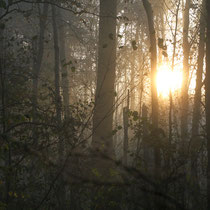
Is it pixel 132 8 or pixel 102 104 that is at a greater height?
pixel 132 8

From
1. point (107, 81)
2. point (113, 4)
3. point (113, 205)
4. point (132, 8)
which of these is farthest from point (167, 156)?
point (132, 8)

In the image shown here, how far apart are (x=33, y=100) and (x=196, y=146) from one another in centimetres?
421

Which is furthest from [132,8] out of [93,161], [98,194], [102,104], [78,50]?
[98,194]

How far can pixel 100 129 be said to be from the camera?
705 cm

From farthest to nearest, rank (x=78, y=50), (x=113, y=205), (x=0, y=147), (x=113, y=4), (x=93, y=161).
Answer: (x=78, y=50) → (x=113, y=4) → (x=93, y=161) → (x=113, y=205) → (x=0, y=147)

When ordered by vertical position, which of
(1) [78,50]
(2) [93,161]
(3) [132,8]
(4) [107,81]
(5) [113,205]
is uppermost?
(3) [132,8]

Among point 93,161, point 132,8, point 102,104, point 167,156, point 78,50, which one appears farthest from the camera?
point 78,50

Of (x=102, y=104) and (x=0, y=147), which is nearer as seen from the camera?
(x=0, y=147)

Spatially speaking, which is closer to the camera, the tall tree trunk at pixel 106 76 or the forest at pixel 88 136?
the forest at pixel 88 136

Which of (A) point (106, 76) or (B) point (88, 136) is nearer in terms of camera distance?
(B) point (88, 136)

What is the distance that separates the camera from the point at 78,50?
25.0m

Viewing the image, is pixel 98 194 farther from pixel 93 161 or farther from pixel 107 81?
pixel 107 81

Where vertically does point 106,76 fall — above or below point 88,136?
above

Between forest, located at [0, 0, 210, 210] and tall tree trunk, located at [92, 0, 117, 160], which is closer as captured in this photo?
forest, located at [0, 0, 210, 210]
